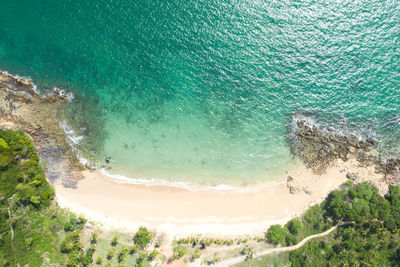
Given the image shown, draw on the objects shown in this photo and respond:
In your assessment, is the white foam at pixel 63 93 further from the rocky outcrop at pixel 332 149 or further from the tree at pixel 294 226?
the tree at pixel 294 226

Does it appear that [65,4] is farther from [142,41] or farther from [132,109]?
[132,109]

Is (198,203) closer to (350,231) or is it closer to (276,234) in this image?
(276,234)

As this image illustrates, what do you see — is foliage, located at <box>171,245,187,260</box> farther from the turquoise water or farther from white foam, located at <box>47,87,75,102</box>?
white foam, located at <box>47,87,75,102</box>

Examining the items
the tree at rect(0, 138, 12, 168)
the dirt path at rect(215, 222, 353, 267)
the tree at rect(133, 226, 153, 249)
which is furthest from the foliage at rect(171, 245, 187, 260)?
the tree at rect(0, 138, 12, 168)

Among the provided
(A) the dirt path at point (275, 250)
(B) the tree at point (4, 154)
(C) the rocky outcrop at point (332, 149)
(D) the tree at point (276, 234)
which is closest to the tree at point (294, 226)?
(D) the tree at point (276, 234)

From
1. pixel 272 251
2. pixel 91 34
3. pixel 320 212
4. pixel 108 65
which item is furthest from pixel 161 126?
pixel 320 212

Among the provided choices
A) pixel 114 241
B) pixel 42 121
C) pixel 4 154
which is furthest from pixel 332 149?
pixel 4 154
